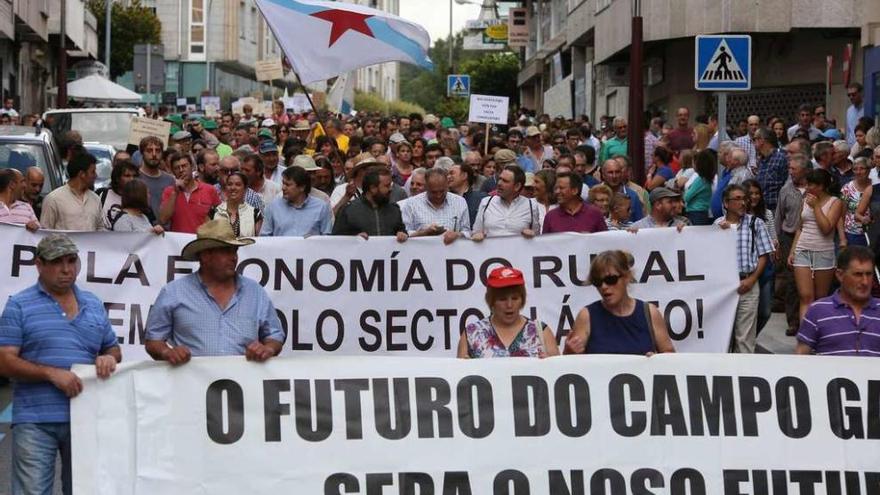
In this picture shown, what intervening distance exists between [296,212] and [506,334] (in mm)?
4962

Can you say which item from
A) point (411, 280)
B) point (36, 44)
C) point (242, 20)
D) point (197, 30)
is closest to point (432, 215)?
point (411, 280)

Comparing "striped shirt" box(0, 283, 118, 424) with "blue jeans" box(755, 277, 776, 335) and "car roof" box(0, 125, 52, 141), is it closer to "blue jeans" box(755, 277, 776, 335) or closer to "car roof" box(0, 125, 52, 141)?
"blue jeans" box(755, 277, 776, 335)

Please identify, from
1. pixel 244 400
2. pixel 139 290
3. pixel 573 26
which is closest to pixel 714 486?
pixel 244 400

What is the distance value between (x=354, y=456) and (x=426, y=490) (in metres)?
0.35

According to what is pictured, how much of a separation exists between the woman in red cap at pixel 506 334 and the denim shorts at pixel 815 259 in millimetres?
7035

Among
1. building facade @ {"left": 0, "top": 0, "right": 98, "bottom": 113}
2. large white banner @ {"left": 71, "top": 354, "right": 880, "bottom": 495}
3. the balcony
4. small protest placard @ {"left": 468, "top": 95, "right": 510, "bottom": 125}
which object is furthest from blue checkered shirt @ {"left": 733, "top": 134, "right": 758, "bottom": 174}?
the balcony

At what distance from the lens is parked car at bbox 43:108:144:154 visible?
2691cm

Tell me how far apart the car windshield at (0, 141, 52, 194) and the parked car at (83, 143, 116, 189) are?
3.70 m

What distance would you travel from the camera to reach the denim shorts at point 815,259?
14.4m

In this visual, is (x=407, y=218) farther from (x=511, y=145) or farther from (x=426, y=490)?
(x=511, y=145)

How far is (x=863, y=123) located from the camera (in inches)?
741

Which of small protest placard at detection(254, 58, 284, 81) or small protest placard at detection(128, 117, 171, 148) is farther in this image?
small protest placard at detection(254, 58, 284, 81)

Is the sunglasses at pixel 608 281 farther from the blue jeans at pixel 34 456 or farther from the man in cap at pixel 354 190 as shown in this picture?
the man in cap at pixel 354 190

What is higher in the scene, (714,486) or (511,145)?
(511,145)
